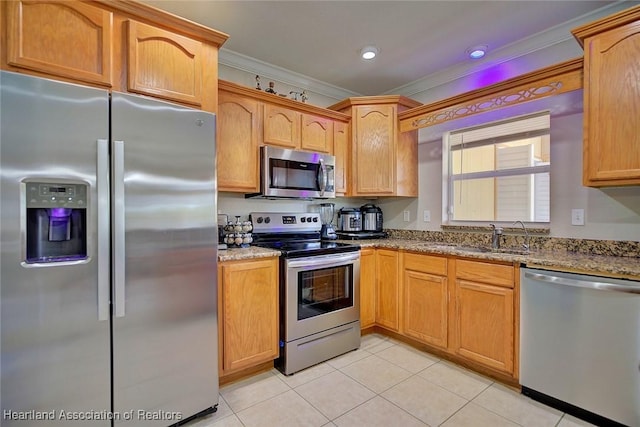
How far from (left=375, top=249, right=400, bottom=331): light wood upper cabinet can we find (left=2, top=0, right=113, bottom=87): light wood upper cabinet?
2.39 metres

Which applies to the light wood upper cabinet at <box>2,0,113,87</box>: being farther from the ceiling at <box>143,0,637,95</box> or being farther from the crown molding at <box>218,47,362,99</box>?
the crown molding at <box>218,47,362,99</box>

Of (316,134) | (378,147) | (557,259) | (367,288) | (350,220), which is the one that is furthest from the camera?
(350,220)

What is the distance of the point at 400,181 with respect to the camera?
315 cm

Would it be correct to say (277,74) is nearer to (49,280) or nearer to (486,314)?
(49,280)

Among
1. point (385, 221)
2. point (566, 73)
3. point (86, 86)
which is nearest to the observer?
point (86, 86)

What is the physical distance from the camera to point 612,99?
1798 millimetres

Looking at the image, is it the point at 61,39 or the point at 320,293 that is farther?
the point at 320,293

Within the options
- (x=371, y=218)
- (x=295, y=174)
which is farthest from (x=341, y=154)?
(x=371, y=218)

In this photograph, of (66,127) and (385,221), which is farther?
(385,221)

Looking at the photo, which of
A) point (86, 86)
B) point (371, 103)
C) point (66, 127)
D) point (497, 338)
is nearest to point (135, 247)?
point (66, 127)

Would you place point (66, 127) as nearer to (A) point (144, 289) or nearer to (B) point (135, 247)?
(B) point (135, 247)

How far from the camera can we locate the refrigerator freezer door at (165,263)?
1.53 meters

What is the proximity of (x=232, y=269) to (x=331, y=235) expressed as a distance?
1.33 meters

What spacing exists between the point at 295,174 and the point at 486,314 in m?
1.87
